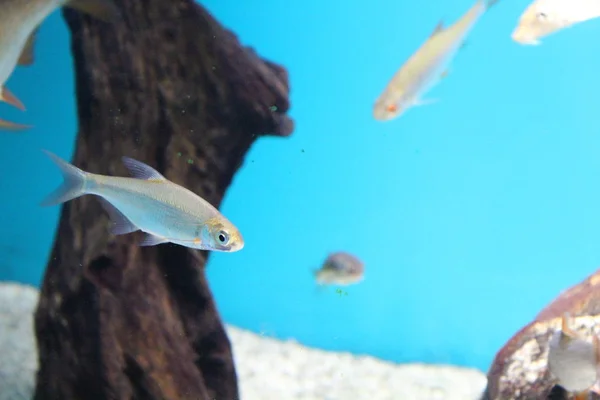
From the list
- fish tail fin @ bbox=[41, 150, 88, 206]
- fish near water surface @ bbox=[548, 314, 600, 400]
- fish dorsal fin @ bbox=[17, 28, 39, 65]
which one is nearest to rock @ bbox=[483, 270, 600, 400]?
fish near water surface @ bbox=[548, 314, 600, 400]

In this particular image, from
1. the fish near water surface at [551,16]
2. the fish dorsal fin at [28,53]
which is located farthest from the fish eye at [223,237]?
the fish near water surface at [551,16]

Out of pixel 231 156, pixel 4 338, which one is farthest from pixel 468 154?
pixel 4 338

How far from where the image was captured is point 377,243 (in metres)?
6.88

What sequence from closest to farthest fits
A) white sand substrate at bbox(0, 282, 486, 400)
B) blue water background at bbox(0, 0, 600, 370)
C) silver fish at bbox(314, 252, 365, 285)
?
white sand substrate at bbox(0, 282, 486, 400)
silver fish at bbox(314, 252, 365, 285)
blue water background at bbox(0, 0, 600, 370)

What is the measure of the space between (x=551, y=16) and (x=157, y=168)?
87.5 inches

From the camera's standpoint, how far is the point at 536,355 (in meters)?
2.52

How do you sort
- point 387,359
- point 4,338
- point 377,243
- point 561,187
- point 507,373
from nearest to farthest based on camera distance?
point 507,373 < point 4,338 < point 561,187 < point 377,243 < point 387,359

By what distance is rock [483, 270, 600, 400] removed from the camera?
2387mm

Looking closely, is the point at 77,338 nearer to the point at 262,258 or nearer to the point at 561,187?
the point at 262,258

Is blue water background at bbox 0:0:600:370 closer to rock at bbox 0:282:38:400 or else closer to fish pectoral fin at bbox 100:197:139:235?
rock at bbox 0:282:38:400

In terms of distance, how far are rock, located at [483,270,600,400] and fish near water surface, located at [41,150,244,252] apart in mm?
1466

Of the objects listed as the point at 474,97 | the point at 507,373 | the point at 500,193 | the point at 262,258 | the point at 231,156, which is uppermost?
the point at 474,97

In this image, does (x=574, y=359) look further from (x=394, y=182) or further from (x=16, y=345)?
(x=394, y=182)

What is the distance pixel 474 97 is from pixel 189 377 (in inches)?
191
